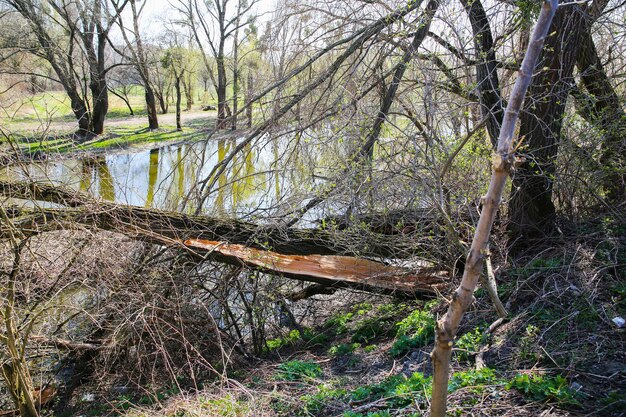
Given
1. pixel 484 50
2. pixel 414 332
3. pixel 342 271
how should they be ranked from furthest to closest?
pixel 342 271 → pixel 484 50 → pixel 414 332

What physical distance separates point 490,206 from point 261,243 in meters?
4.69

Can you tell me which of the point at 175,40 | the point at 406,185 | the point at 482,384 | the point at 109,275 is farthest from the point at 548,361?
the point at 175,40

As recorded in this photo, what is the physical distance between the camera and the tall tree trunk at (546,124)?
5762 mm

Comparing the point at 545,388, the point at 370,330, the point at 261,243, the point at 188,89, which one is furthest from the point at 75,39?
the point at 545,388

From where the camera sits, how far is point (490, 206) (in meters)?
2.10

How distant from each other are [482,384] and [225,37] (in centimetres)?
2492

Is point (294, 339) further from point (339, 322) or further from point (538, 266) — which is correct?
point (538, 266)

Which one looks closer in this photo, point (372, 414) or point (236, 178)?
point (372, 414)

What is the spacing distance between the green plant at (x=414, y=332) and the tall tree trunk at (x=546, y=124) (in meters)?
1.61

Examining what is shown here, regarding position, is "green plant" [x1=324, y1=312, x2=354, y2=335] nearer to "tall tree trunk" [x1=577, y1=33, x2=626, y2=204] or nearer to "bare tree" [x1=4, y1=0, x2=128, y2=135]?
"tall tree trunk" [x1=577, y1=33, x2=626, y2=204]

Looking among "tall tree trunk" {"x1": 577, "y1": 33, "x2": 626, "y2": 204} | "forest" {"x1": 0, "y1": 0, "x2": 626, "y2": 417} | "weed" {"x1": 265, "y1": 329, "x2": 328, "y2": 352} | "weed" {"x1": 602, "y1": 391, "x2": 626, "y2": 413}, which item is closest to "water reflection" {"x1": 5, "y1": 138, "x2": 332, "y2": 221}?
"forest" {"x1": 0, "y1": 0, "x2": 626, "y2": 417}

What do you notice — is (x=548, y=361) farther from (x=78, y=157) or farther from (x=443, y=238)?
(x=78, y=157)

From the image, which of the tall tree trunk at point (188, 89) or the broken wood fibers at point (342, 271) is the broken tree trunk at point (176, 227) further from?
the tall tree trunk at point (188, 89)

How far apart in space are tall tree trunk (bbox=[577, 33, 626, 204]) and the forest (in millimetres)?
27
